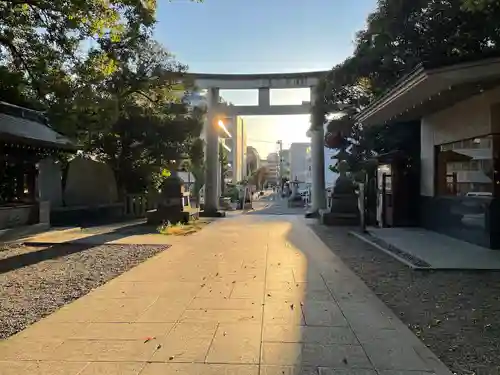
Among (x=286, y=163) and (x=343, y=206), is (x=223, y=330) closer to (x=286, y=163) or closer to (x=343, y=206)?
(x=343, y=206)

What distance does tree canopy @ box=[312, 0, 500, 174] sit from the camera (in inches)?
439

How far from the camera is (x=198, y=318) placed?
5359 mm

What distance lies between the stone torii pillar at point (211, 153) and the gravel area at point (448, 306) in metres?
16.4

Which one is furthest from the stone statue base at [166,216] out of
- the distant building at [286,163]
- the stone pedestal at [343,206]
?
the distant building at [286,163]

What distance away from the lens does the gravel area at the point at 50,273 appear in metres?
5.82

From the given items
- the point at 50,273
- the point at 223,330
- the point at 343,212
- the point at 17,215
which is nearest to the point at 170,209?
the point at 17,215

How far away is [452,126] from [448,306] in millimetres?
7140

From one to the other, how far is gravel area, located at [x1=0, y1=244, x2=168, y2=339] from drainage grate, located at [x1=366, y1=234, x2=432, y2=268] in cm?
498

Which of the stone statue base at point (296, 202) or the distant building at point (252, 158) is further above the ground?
the distant building at point (252, 158)

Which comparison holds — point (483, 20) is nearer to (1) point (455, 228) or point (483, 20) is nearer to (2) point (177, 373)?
(1) point (455, 228)

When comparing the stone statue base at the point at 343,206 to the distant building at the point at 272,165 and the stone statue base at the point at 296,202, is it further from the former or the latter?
the distant building at the point at 272,165

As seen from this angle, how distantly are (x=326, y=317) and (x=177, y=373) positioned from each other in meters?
2.12

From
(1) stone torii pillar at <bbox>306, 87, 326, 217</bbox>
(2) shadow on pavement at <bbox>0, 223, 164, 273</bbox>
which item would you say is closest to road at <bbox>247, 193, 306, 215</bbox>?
(1) stone torii pillar at <bbox>306, 87, 326, 217</bbox>

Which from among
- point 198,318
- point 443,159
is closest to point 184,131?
point 443,159
